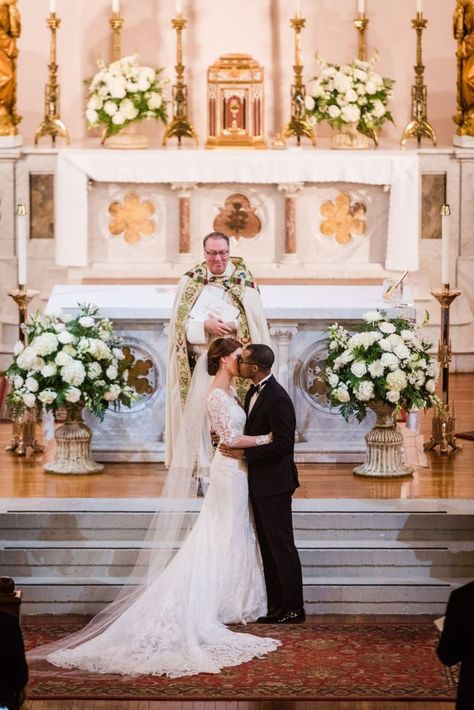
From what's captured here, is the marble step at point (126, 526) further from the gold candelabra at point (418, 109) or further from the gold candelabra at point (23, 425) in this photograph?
the gold candelabra at point (418, 109)

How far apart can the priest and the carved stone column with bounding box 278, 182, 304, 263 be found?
14.6 ft

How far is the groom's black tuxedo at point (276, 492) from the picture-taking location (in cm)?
848

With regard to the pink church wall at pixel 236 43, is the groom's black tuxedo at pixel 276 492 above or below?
below

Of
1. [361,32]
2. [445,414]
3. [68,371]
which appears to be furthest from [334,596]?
[361,32]

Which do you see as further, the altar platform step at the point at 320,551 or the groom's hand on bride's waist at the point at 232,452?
the altar platform step at the point at 320,551

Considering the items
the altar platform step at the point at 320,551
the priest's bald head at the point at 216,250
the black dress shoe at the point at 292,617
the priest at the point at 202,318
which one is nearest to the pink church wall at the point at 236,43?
the priest at the point at 202,318

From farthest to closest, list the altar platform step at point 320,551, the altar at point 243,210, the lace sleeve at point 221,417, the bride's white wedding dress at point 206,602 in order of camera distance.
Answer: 1. the altar at point 243,210
2. the altar platform step at point 320,551
3. the lace sleeve at point 221,417
4. the bride's white wedding dress at point 206,602

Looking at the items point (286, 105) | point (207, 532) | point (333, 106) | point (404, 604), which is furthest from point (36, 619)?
point (286, 105)

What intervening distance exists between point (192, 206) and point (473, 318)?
104 inches

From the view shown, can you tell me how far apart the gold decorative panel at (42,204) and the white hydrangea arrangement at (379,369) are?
198 inches

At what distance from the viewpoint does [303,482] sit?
10.2 metres

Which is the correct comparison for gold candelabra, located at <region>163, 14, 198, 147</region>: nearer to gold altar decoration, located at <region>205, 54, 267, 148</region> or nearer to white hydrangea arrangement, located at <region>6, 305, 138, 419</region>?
gold altar decoration, located at <region>205, 54, 267, 148</region>

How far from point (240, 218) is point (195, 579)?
6.64 metres

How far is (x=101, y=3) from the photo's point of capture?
617 inches
